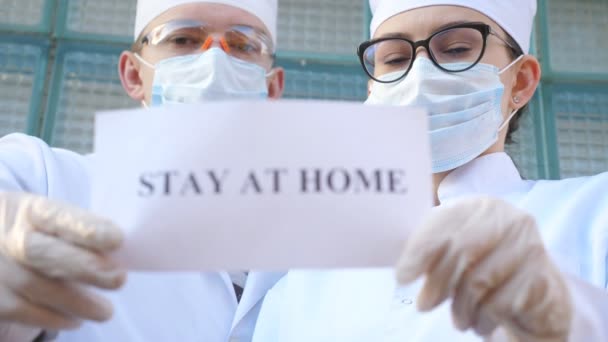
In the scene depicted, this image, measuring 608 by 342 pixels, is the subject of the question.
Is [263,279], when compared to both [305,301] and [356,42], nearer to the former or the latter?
[305,301]

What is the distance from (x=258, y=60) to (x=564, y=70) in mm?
1981

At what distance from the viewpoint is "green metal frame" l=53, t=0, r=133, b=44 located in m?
2.91

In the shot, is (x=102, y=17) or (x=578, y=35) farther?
(x=578, y=35)

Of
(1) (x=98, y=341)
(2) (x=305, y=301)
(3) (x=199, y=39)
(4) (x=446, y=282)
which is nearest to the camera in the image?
(4) (x=446, y=282)

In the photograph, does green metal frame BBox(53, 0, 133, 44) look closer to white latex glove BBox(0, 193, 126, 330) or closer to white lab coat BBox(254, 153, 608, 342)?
A: white lab coat BBox(254, 153, 608, 342)

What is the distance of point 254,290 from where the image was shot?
4.97ft

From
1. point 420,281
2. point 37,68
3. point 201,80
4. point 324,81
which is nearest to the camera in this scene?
point 420,281

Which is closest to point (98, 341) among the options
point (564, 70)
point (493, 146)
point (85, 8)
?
point (493, 146)

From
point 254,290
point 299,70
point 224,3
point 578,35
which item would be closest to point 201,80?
point 224,3

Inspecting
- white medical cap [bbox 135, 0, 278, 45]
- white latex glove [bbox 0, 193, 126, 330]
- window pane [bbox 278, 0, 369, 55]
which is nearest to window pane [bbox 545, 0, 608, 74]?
window pane [bbox 278, 0, 369, 55]

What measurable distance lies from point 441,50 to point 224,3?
672mm

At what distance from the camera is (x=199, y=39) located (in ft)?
5.69

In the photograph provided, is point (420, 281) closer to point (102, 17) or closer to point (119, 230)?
point (119, 230)

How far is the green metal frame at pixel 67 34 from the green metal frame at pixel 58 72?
0.03 metres
